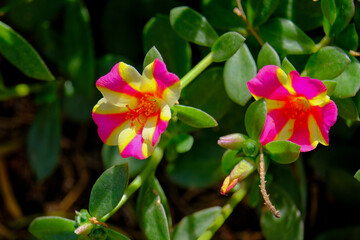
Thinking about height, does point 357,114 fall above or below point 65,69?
below

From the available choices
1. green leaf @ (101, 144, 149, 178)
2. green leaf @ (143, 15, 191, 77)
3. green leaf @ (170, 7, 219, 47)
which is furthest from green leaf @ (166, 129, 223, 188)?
green leaf @ (170, 7, 219, 47)

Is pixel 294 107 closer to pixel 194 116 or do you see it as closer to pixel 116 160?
pixel 194 116

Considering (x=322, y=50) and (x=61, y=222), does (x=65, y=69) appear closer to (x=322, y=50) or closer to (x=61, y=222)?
(x=61, y=222)

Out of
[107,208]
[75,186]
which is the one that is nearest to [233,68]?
[107,208]

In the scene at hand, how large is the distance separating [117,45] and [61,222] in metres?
0.58

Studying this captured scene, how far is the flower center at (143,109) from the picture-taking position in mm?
978

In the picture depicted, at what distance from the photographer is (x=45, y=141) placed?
1.44 meters

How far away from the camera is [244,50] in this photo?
1086mm

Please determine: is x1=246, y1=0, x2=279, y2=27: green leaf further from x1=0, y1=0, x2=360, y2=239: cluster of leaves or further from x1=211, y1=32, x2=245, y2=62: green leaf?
x1=211, y1=32, x2=245, y2=62: green leaf

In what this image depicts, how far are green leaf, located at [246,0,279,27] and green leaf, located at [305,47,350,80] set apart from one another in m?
0.14

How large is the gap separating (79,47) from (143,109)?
43 cm

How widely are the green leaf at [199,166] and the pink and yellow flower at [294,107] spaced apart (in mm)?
389

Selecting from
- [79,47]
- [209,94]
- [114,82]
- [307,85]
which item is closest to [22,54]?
[79,47]

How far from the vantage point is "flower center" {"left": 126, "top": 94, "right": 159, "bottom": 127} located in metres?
0.98
